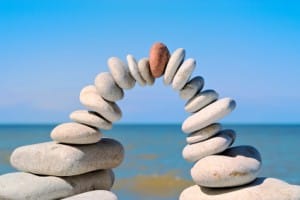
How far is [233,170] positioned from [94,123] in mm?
1641

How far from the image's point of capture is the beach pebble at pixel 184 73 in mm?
4844

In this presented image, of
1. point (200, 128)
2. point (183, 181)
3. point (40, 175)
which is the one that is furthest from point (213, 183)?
point (183, 181)

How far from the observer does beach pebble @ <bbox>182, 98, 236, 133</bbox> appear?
4.73m

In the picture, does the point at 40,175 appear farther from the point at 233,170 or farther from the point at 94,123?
the point at 233,170

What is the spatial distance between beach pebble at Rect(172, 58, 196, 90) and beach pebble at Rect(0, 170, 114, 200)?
5.49 feet

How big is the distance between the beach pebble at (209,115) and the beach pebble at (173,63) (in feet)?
1.59

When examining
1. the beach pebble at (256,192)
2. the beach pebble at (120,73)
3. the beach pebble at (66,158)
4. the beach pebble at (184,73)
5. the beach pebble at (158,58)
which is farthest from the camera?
the beach pebble at (66,158)

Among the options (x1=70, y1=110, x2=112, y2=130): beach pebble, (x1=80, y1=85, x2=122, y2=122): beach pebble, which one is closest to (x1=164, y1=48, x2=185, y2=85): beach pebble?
(x1=80, y1=85, x2=122, y2=122): beach pebble

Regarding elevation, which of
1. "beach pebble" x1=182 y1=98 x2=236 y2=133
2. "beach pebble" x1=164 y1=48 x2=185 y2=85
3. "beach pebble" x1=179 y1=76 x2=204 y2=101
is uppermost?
"beach pebble" x1=164 y1=48 x2=185 y2=85

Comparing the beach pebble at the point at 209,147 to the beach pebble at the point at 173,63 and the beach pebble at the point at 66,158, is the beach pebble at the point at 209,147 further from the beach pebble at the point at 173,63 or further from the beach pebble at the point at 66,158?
the beach pebble at the point at 66,158

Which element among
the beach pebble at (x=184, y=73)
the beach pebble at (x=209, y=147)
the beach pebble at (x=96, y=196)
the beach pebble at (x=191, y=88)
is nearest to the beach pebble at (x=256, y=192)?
the beach pebble at (x=209, y=147)

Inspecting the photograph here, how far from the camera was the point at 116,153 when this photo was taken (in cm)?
573

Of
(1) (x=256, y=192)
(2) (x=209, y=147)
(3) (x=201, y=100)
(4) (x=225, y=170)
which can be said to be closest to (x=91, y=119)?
(3) (x=201, y=100)

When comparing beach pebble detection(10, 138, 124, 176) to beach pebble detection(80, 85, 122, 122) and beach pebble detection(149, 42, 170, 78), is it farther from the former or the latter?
beach pebble detection(149, 42, 170, 78)
